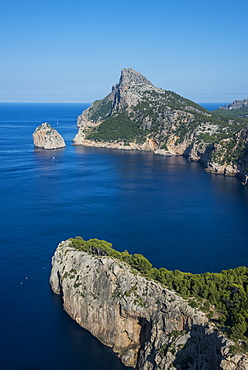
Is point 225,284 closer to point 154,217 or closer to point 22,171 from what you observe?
point 154,217

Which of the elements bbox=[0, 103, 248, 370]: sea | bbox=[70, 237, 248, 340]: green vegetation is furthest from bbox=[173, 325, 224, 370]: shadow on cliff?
bbox=[0, 103, 248, 370]: sea

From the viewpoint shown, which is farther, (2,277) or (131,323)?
(2,277)

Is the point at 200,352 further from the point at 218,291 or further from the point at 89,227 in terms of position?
the point at 89,227

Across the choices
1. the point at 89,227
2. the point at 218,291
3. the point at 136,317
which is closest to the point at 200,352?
the point at 218,291

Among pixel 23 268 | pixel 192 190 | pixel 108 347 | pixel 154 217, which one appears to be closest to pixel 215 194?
pixel 192 190

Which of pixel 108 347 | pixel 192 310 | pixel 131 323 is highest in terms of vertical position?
pixel 192 310

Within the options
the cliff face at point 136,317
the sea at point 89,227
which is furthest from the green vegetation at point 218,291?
the sea at point 89,227

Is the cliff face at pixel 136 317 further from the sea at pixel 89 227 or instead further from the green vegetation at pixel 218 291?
the sea at pixel 89 227
